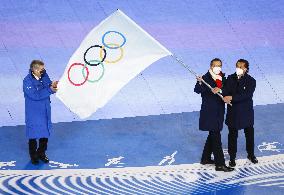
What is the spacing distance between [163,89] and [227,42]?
3469 millimetres

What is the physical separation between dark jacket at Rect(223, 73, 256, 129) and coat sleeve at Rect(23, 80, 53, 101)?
2406mm

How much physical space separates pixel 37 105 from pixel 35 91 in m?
0.21

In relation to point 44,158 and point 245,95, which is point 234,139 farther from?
point 44,158

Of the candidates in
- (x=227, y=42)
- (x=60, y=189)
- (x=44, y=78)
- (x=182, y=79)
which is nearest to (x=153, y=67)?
(x=182, y=79)

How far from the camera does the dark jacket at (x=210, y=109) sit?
7.12 metres

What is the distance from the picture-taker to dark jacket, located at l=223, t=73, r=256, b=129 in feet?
24.0

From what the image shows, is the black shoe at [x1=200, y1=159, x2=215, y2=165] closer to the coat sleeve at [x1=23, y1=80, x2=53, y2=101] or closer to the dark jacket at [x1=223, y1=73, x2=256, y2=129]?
the dark jacket at [x1=223, y1=73, x2=256, y2=129]

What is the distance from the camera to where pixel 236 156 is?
802 centimetres

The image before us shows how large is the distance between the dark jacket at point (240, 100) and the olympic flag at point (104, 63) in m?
1.12

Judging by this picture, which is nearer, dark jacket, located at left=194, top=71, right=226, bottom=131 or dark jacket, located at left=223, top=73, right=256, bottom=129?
dark jacket, located at left=194, top=71, right=226, bottom=131

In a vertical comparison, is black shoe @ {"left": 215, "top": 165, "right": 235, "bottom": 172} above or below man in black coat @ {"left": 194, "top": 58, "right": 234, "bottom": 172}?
below

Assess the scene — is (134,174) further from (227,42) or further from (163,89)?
(227,42)

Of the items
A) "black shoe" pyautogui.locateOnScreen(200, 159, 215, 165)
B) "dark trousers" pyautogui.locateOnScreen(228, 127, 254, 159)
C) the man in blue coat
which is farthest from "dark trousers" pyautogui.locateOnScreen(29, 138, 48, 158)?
"dark trousers" pyautogui.locateOnScreen(228, 127, 254, 159)

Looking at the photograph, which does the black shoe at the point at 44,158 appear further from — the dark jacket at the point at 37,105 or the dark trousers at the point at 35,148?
the dark jacket at the point at 37,105
